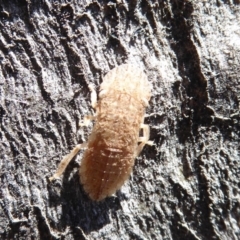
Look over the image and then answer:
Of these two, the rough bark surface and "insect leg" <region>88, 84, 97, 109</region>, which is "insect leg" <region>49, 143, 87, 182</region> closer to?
the rough bark surface

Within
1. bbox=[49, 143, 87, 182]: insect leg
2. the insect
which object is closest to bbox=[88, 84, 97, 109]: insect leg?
the insect

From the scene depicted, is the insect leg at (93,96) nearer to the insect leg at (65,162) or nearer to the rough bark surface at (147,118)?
the rough bark surface at (147,118)

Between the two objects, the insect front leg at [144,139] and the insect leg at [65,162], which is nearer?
the insect leg at [65,162]

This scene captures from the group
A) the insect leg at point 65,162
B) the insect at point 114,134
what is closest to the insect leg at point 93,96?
the insect at point 114,134

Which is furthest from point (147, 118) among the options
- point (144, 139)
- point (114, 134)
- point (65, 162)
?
point (65, 162)

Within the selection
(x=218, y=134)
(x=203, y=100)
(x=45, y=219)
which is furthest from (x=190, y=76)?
(x=45, y=219)

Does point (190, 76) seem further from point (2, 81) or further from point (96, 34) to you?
point (2, 81)
